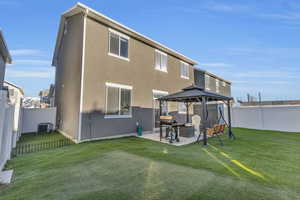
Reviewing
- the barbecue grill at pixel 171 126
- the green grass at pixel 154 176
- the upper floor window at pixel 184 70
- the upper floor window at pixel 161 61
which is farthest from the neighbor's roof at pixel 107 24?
the green grass at pixel 154 176

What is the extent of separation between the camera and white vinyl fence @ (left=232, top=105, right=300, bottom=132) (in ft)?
34.5

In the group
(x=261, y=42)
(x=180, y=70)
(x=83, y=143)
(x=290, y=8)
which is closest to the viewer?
(x=83, y=143)

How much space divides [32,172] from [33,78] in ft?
66.4

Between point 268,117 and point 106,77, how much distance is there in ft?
43.0

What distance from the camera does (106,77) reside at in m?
7.95

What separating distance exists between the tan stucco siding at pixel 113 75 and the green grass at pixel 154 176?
2.99 metres

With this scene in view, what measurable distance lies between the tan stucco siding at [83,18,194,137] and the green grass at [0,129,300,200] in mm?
2988

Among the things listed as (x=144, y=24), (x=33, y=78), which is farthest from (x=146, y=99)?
(x=33, y=78)

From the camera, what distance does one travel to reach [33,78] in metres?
18.7

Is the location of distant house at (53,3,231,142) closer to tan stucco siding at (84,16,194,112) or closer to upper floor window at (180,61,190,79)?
tan stucco siding at (84,16,194,112)

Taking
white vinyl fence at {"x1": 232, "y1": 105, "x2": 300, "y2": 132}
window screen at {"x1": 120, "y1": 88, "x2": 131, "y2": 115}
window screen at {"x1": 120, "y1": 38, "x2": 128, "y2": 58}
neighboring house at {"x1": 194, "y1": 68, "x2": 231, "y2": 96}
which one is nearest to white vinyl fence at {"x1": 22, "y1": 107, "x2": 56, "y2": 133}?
window screen at {"x1": 120, "y1": 88, "x2": 131, "y2": 115}

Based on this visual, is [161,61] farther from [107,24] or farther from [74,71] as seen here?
[74,71]

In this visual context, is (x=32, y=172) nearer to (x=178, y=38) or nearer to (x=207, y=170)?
(x=207, y=170)

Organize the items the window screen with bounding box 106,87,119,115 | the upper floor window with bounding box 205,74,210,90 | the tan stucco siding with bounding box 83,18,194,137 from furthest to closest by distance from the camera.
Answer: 1. the upper floor window with bounding box 205,74,210,90
2. the window screen with bounding box 106,87,119,115
3. the tan stucco siding with bounding box 83,18,194,137
